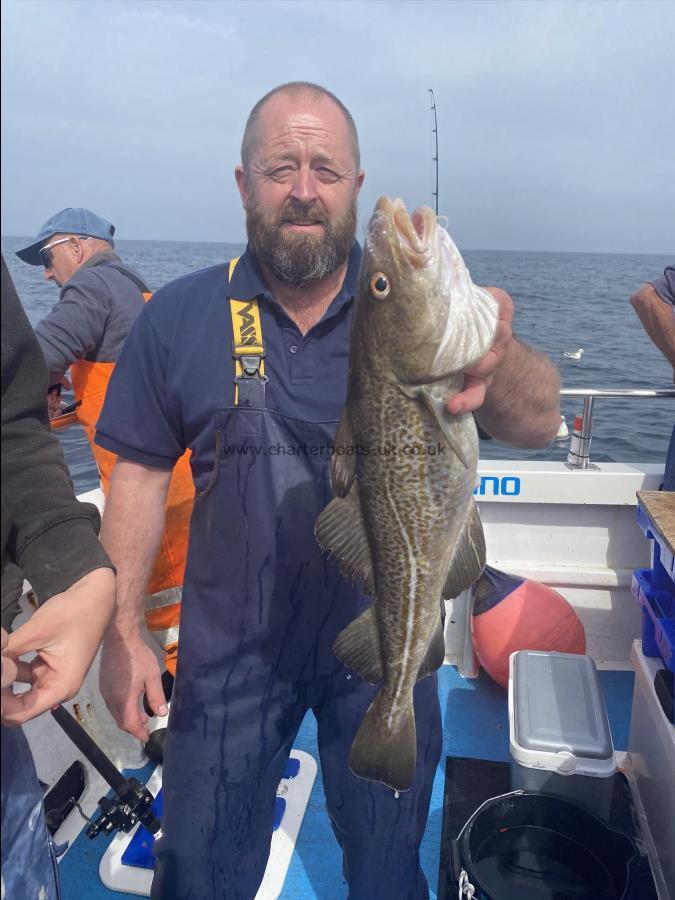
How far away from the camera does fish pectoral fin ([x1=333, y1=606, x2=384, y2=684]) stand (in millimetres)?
2125

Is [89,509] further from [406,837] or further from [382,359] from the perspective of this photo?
[406,837]

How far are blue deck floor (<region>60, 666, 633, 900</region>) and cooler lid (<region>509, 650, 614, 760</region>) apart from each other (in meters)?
0.78

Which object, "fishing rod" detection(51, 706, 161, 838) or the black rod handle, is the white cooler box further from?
the black rod handle

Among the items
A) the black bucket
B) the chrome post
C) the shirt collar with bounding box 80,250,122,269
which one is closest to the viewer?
the black bucket

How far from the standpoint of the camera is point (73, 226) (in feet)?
15.8

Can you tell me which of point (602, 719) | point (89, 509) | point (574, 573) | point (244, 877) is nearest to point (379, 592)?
point (89, 509)

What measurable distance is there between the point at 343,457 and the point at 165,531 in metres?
2.49

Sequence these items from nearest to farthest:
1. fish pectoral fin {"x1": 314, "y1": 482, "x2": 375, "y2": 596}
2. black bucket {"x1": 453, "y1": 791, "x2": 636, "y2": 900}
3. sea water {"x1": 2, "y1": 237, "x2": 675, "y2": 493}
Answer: fish pectoral fin {"x1": 314, "y1": 482, "x2": 375, "y2": 596} < black bucket {"x1": 453, "y1": 791, "x2": 636, "y2": 900} < sea water {"x1": 2, "y1": 237, "x2": 675, "y2": 493}

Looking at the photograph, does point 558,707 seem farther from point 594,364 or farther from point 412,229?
point 594,364

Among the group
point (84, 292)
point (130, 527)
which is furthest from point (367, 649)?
point (84, 292)

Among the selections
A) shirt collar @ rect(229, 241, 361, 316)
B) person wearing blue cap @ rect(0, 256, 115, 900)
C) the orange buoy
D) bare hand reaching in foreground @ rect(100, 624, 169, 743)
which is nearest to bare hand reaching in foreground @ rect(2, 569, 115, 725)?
person wearing blue cap @ rect(0, 256, 115, 900)

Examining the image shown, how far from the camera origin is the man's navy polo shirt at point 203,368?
2.42 meters

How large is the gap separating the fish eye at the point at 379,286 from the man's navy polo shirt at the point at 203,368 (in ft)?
1.99

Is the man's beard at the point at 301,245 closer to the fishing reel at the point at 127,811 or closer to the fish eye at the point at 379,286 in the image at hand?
the fish eye at the point at 379,286
